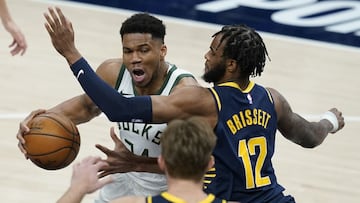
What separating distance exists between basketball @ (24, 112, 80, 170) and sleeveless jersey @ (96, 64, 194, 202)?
1.37 feet

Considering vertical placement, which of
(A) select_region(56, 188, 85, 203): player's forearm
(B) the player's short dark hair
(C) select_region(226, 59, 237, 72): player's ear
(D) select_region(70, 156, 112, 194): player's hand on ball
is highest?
(B) the player's short dark hair

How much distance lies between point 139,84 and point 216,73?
23.3 inches

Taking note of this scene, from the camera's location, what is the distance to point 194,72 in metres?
10.3

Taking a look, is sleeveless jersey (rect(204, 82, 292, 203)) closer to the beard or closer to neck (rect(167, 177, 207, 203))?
the beard

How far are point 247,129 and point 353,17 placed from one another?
7.57m

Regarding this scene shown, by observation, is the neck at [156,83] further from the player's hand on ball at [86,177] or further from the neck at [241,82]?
the player's hand on ball at [86,177]

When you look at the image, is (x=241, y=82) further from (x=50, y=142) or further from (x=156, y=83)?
(x=50, y=142)

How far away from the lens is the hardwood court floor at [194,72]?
7.77 m

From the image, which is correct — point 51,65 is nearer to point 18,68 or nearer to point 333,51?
point 18,68

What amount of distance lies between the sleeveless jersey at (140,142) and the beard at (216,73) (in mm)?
442

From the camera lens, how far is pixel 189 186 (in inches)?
147

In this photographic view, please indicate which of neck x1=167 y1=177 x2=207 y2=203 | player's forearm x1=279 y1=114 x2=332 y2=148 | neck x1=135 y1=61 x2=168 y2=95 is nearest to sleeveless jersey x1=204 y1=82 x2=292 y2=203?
player's forearm x1=279 y1=114 x2=332 y2=148

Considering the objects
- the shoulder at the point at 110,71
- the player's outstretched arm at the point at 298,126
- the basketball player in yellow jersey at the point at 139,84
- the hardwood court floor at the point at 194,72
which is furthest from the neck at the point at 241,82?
the hardwood court floor at the point at 194,72

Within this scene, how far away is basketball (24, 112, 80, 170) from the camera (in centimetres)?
518
